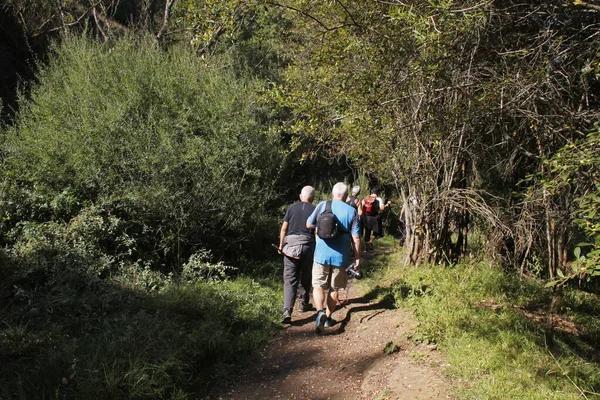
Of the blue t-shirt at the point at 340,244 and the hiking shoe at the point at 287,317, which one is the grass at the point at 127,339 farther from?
the blue t-shirt at the point at 340,244

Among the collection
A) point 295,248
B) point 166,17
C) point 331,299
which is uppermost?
point 166,17

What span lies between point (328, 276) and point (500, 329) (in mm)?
1984

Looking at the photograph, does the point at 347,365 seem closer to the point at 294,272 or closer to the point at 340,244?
the point at 340,244

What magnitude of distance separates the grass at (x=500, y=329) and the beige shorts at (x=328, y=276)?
39.6 inches

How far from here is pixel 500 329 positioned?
4918mm

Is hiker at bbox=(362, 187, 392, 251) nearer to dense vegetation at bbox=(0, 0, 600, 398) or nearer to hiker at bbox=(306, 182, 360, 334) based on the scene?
dense vegetation at bbox=(0, 0, 600, 398)

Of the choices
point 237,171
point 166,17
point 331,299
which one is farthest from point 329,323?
point 166,17

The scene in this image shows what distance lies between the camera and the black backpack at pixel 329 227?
5.25 m

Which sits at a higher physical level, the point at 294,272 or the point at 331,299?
the point at 294,272

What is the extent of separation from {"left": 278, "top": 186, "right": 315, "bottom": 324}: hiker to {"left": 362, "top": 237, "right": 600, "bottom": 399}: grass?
1.37 m

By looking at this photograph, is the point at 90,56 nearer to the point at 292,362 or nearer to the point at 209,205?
the point at 209,205

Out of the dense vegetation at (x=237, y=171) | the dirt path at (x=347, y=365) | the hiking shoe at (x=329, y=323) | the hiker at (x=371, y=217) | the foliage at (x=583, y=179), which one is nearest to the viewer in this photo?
the foliage at (x=583, y=179)

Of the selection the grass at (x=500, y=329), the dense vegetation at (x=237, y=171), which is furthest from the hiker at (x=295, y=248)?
the grass at (x=500, y=329)

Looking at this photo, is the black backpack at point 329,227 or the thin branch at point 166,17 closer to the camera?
the black backpack at point 329,227
